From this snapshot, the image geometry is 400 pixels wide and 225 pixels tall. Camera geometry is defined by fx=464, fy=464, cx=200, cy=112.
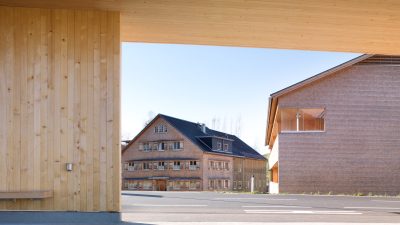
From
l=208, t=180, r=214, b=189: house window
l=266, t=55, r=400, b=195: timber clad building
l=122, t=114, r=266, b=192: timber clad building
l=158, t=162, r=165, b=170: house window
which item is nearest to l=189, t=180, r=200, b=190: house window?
l=122, t=114, r=266, b=192: timber clad building

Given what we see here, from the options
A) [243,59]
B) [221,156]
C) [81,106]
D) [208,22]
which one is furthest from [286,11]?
[221,156]

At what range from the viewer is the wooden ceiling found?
7.21m

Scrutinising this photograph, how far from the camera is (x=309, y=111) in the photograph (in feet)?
80.0

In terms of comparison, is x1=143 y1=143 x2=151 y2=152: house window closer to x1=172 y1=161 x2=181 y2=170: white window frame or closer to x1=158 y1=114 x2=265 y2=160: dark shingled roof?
x1=158 y1=114 x2=265 y2=160: dark shingled roof

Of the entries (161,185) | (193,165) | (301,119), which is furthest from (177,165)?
(301,119)

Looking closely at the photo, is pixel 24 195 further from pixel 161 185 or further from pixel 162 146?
pixel 162 146

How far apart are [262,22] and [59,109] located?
12.0 ft

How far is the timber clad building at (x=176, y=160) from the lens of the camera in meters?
48.3

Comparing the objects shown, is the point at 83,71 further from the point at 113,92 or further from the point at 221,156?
the point at 221,156

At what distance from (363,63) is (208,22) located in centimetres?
1867

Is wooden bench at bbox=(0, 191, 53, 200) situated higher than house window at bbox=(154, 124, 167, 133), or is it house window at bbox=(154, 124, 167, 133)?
house window at bbox=(154, 124, 167, 133)

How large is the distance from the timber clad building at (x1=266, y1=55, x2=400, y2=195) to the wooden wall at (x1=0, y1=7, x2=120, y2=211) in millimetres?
17296

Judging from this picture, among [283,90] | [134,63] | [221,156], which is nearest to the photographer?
[283,90]

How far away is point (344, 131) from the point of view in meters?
24.5
